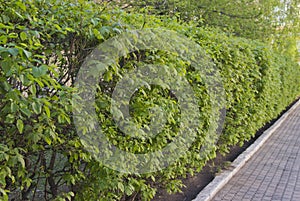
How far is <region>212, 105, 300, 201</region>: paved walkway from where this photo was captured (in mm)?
5352

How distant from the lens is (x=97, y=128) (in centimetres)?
291

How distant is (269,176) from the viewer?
6344 millimetres

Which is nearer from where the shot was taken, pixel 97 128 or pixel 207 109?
pixel 97 128

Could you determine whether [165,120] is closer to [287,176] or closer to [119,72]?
[119,72]

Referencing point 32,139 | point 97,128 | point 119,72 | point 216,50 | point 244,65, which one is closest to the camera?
point 32,139

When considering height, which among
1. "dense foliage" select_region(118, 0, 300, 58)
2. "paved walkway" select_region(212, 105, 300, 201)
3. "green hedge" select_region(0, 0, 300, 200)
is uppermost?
"dense foliage" select_region(118, 0, 300, 58)

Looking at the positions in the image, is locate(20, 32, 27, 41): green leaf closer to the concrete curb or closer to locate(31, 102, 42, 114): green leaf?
locate(31, 102, 42, 114): green leaf

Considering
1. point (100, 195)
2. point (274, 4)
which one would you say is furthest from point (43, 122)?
point (274, 4)

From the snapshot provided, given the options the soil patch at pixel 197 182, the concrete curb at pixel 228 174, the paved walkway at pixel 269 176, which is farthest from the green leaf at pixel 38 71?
the paved walkway at pixel 269 176

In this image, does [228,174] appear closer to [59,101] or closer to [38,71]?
[59,101]

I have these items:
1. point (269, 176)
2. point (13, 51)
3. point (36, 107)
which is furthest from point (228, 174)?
point (13, 51)

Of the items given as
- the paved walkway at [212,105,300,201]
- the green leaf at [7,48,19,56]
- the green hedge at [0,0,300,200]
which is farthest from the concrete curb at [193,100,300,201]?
the green leaf at [7,48,19,56]

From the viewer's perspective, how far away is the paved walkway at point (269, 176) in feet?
17.6

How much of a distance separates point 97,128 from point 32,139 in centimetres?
66
